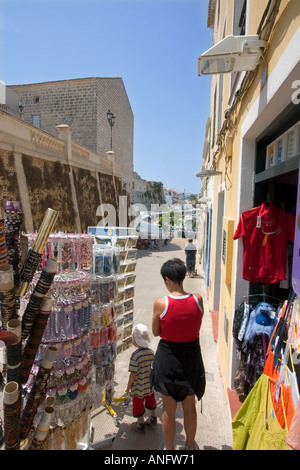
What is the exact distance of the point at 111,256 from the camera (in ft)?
11.0

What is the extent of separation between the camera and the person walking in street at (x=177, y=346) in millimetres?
2395

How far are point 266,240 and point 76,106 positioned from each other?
66.2 ft

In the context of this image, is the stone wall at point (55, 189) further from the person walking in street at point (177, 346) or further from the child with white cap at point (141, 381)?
the person walking in street at point (177, 346)

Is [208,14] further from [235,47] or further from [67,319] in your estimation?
[67,319]

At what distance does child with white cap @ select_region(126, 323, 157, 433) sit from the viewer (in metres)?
3.04

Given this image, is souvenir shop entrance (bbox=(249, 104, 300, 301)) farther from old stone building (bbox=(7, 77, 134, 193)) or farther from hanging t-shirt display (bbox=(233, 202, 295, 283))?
old stone building (bbox=(7, 77, 134, 193))

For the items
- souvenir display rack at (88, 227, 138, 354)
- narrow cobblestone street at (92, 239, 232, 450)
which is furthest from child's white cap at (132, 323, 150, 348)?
narrow cobblestone street at (92, 239, 232, 450)

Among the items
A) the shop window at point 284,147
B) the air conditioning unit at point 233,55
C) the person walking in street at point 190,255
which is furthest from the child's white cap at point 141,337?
the person walking in street at point 190,255

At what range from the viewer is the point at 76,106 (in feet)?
64.9

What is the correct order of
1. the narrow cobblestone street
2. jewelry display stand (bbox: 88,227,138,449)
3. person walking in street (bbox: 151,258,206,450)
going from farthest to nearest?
1. jewelry display stand (bbox: 88,227,138,449)
2. the narrow cobblestone street
3. person walking in street (bbox: 151,258,206,450)

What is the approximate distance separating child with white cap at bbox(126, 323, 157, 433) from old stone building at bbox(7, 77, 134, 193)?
58.5 ft

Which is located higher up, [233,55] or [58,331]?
[233,55]

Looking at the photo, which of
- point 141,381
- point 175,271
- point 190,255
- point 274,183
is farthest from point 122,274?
point 190,255

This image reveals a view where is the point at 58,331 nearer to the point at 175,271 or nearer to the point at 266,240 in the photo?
the point at 175,271
